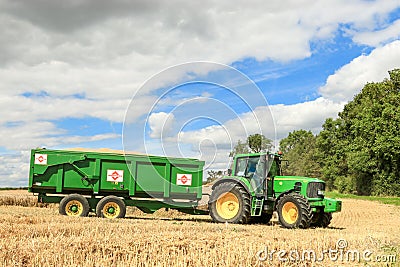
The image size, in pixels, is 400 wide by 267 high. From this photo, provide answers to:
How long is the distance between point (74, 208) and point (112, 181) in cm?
159

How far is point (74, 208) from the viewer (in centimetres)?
1579

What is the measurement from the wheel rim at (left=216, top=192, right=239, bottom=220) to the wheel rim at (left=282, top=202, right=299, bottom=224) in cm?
164

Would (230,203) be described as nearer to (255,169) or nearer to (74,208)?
(255,169)

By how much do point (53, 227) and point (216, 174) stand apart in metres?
7.16

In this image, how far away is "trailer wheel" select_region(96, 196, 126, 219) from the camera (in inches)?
619

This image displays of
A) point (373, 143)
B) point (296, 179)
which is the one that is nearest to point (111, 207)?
point (296, 179)

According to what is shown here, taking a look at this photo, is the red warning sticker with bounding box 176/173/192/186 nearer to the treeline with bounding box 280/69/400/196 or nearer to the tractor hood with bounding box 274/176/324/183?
the tractor hood with bounding box 274/176/324/183

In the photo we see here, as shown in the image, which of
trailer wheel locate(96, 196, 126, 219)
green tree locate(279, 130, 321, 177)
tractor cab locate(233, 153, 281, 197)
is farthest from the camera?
green tree locate(279, 130, 321, 177)

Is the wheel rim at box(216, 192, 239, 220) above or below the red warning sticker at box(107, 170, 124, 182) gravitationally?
below

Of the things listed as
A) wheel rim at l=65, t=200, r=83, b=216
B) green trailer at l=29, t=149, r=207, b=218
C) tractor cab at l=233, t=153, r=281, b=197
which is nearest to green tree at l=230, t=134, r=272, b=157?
tractor cab at l=233, t=153, r=281, b=197

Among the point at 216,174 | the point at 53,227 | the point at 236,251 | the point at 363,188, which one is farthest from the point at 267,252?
the point at 363,188

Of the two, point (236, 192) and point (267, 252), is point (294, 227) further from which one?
point (267, 252)

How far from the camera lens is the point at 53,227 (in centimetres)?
1073

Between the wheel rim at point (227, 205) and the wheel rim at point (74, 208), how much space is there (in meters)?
4.72
